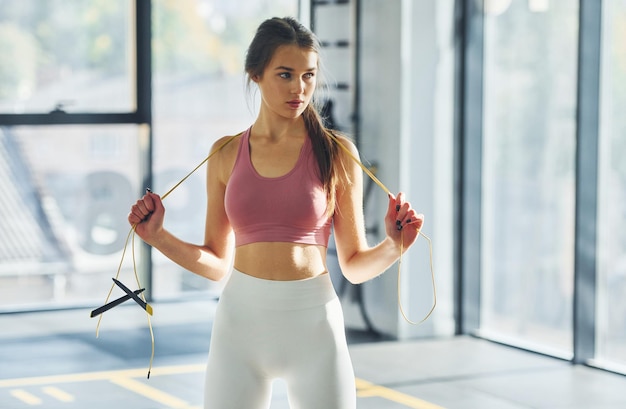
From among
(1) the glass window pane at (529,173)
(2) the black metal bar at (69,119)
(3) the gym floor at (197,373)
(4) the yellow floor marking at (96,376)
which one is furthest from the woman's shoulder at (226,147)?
(2) the black metal bar at (69,119)

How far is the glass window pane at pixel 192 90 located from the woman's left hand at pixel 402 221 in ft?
14.2

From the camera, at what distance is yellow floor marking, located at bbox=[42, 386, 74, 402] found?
405cm

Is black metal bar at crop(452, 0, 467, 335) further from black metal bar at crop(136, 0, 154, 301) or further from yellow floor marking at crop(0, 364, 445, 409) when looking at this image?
black metal bar at crop(136, 0, 154, 301)

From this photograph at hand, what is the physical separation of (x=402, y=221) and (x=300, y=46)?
40cm

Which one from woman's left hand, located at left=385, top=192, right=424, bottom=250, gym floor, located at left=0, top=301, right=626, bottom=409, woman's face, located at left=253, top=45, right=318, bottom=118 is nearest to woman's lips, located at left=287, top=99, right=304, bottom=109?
woman's face, located at left=253, top=45, right=318, bottom=118

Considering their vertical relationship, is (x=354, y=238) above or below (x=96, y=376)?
above

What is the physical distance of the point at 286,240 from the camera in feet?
6.45

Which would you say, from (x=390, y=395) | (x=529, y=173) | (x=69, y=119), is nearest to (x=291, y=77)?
(x=390, y=395)

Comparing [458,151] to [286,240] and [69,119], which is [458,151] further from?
[286,240]

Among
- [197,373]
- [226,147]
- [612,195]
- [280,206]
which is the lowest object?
[197,373]

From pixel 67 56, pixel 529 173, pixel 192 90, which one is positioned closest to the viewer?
pixel 529 173

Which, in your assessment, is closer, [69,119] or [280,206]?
[280,206]

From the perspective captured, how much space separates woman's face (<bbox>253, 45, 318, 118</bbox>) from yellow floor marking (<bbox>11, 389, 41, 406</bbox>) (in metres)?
2.47

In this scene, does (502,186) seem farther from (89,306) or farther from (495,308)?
(89,306)
